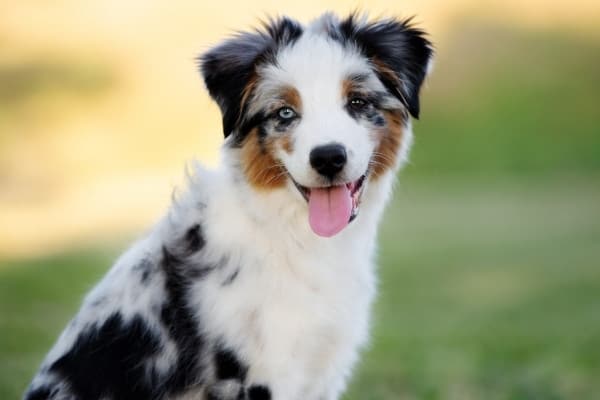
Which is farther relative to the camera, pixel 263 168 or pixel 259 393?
pixel 263 168

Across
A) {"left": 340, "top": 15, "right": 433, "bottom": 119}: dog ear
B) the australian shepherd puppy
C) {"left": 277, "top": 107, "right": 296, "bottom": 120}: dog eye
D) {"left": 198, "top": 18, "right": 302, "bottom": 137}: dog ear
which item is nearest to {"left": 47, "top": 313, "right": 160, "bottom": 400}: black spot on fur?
the australian shepherd puppy

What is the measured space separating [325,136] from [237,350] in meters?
1.02

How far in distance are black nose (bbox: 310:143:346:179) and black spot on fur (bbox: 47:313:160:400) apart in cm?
107

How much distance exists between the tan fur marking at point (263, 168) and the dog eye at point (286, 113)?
134mm

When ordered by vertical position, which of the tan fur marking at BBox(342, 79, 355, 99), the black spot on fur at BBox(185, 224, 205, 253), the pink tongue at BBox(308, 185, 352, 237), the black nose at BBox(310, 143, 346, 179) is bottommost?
the black spot on fur at BBox(185, 224, 205, 253)

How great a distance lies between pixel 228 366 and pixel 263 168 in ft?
3.02

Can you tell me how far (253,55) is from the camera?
4938mm

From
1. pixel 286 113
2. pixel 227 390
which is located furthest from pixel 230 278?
pixel 286 113

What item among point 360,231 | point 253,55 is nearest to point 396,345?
point 360,231

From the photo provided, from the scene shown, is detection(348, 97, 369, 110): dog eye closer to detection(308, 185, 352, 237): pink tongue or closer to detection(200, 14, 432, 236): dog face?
detection(200, 14, 432, 236): dog face

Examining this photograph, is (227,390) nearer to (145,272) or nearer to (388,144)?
(145,272)

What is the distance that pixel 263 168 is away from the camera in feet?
15.8

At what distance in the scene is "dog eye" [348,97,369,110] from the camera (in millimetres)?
4801

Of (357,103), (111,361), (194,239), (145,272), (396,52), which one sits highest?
(396,52)
